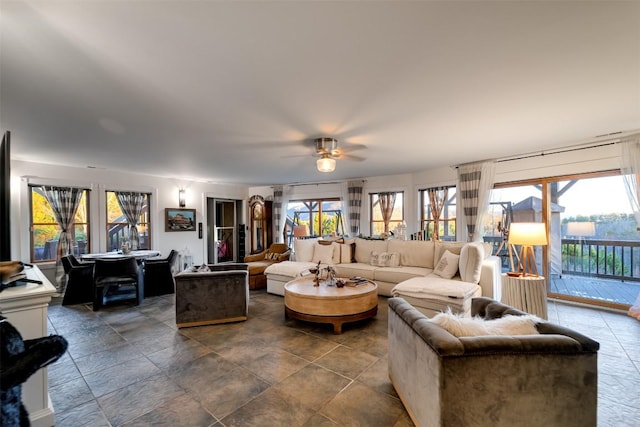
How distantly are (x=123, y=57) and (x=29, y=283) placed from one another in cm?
159

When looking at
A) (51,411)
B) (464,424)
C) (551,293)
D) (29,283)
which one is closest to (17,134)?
(29,283)

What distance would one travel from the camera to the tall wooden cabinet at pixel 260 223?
309 inches

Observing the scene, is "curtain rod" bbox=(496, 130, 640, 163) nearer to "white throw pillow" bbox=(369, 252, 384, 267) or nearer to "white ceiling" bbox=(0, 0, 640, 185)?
"white ceiling" bbox=(0, 0, 640, 185)

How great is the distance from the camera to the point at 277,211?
773cm

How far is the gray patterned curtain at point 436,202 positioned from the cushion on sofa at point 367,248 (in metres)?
1.33

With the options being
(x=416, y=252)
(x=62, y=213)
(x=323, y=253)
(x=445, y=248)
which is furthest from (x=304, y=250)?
(x=62, y=213)

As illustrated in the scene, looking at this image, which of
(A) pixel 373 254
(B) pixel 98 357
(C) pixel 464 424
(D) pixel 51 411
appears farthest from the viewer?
(A) pixel 373 254

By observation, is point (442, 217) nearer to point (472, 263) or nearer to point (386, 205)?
point (386, 205)

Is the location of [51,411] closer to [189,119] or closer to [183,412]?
[183,412]

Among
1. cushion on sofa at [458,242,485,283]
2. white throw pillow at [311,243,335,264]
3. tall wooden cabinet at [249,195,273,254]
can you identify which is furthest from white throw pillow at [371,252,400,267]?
tall wooden cabinet at [249,195,273,254]

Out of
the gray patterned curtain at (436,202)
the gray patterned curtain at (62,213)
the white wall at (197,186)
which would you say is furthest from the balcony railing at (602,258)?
the gray patterned curtain at (62,213)

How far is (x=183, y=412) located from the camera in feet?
6.05

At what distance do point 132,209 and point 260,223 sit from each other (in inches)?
125

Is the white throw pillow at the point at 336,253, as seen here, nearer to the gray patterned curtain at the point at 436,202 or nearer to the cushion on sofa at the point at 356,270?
the cushion on sofa at the point at 356,270
